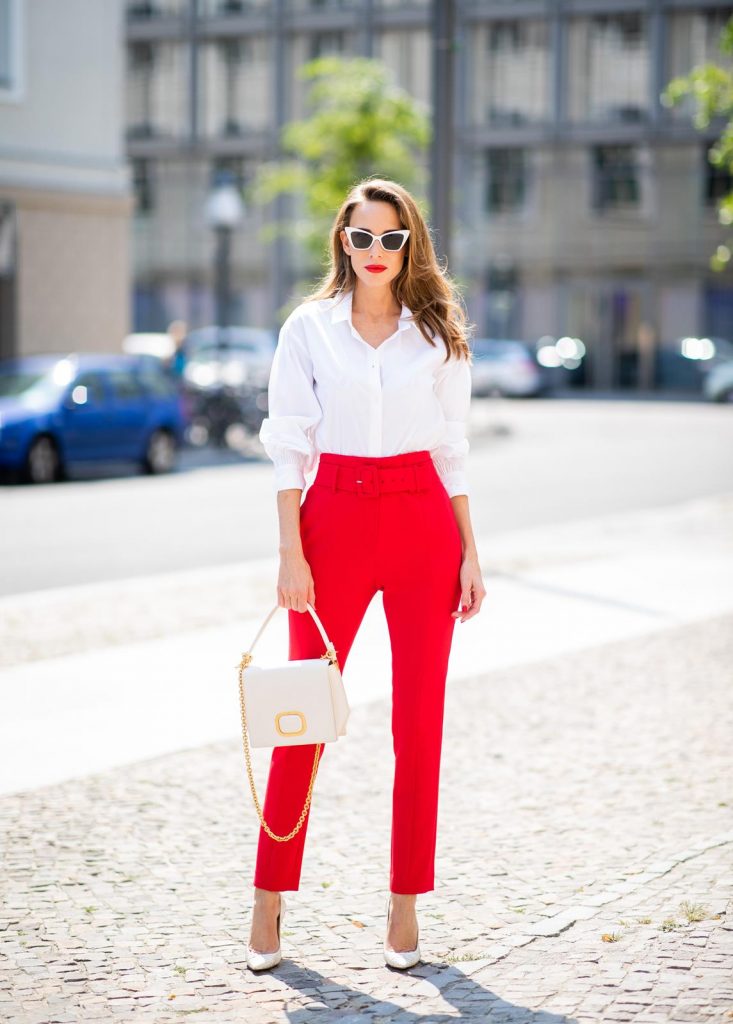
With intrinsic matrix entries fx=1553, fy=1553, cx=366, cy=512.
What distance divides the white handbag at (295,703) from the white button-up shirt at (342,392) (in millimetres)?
448

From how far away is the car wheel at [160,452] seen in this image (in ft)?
62.9

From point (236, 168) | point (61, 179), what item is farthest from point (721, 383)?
point (236, 168)

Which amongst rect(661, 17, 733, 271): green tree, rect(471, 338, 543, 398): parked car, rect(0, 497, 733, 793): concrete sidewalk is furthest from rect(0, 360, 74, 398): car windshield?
rect(471, 338, 543, 398): parked car

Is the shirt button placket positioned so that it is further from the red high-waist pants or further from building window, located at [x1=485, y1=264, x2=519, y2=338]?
building window, located at [x1=485, y1=264, x2=519, y2=338]

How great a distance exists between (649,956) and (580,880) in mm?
734

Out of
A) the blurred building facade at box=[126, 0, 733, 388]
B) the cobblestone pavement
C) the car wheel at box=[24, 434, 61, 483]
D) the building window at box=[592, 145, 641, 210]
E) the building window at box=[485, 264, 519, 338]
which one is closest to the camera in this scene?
the cobblestone pavement

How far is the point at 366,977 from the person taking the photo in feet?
12.3

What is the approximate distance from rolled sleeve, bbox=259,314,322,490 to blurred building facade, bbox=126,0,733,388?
144 ft

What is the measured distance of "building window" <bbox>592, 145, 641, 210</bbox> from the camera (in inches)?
1916

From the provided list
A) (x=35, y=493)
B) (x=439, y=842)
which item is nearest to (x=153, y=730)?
(x=439, y=842)

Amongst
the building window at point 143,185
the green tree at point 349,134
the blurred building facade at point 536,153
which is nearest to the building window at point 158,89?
the blurred building facade at point 536,153

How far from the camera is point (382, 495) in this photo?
372 centimetres

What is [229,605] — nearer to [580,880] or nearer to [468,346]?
[580,880]

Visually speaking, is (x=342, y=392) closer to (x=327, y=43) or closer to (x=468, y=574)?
(x=468, y=574)
